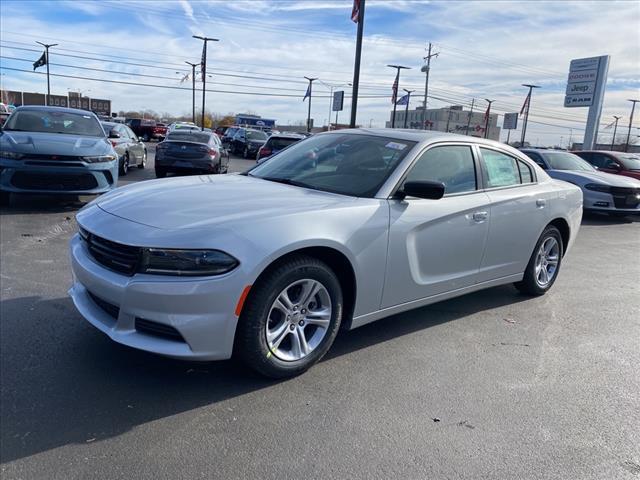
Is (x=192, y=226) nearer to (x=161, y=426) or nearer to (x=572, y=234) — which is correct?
(x=161, y=426)

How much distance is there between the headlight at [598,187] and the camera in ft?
38.6

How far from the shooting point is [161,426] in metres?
2.74

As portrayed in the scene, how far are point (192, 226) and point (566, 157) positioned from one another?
12.6 m

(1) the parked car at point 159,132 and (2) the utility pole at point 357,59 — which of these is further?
(1) the parked car at point 159,132

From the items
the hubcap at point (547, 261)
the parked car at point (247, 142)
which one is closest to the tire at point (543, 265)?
the hubcap at point (547, 261)

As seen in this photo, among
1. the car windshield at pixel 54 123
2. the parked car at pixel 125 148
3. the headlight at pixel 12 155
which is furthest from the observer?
the parked car at pixel 125 148

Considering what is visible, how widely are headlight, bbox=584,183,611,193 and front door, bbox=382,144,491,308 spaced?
8.85 m

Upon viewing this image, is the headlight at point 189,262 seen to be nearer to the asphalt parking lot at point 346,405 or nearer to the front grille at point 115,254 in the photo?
the front grille at point 115,254

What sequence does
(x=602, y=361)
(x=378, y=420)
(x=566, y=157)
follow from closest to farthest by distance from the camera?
(x=378, y=420) → (x=602, y=361) → (x=566, y=157)

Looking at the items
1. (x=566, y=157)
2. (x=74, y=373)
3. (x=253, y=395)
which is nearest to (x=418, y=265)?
(x=253, y=395)

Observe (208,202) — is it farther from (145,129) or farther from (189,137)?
(145,129)

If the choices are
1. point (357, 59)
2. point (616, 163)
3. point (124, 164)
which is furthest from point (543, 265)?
point (357, 59)

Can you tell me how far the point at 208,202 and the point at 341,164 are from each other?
1284 mm

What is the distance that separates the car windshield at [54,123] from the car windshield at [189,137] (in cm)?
441
